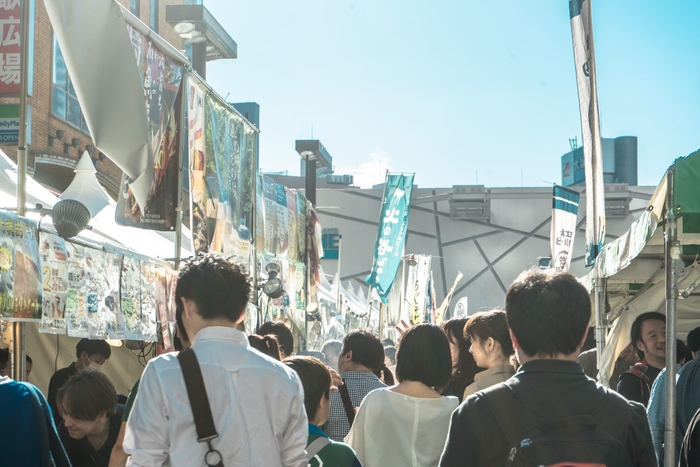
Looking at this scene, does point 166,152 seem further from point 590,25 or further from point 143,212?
point 590,25

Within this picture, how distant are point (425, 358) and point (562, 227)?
945 cm

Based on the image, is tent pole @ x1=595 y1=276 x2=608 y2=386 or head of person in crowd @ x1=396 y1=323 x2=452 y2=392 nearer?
head of person in crowd @ x1=396 y1=323 x2=452 y2=392

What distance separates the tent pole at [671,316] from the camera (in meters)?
3.96

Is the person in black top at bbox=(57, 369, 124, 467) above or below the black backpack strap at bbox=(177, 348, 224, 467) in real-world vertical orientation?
below

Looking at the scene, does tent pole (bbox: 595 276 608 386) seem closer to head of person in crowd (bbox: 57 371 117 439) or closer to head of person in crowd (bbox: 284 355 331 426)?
head of person in crowd (bbox: 284 355 331 426)

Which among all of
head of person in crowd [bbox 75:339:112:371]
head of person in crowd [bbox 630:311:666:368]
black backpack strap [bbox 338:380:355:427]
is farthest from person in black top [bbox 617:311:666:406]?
head of person in crowd [bbox 75:339:112:371]

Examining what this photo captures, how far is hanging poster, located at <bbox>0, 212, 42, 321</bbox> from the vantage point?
4.56 metres

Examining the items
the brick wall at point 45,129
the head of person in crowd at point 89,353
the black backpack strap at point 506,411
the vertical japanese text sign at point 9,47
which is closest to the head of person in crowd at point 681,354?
the head of person in crowd at point 89,353

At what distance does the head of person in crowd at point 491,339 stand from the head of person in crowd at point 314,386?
1.07 metres

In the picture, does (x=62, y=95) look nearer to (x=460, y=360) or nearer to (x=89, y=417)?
(x=460, y=360)

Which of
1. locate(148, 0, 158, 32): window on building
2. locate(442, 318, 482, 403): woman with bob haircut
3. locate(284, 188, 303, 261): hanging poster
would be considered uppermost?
locate(148, 0, 158, 32): window on building

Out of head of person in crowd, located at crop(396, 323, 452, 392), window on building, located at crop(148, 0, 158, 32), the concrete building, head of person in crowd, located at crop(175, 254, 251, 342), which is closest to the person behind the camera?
head of person in crowd, located at crop(175, 254, 251, 342)

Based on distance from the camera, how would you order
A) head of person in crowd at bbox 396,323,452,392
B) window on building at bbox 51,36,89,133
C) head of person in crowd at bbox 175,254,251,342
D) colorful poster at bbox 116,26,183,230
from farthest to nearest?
window on building at bbox 51,36,89,133, colorful poster at bbox 116,26,183,230, head of person in crowd at bbox 396,323,452,392, head of person in crowd at bbox 175,254,251,342

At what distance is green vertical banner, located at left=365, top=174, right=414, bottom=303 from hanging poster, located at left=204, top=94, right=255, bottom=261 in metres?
8.98
